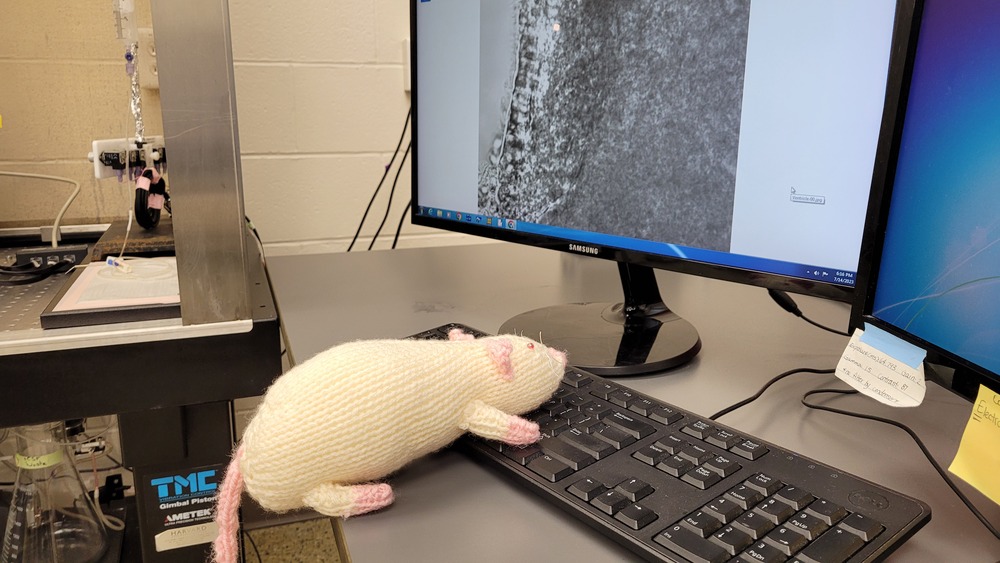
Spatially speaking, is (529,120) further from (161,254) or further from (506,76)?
(161,254)

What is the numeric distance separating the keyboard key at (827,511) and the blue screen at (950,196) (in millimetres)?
122

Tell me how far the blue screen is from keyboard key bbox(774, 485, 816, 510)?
0.13 m

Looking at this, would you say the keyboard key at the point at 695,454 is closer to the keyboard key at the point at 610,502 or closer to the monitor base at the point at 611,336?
the keyboard key at the point at 610,502

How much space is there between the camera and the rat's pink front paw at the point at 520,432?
477 mm

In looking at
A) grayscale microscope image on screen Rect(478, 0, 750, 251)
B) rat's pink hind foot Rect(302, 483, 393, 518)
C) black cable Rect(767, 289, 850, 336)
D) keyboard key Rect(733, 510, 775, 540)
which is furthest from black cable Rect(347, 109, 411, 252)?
keyboard key Rect(733, 510, 775, 540)

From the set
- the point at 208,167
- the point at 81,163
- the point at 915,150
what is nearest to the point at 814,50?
the point at 915,150

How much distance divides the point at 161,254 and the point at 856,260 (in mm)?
921

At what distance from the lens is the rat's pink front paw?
0.48m

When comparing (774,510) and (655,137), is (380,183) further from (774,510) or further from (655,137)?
(774,510)

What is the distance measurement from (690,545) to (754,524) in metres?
0.04

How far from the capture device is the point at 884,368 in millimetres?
498

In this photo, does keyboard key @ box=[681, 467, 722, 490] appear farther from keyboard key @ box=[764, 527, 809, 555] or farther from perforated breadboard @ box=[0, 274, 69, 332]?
perforated breadboard @ box=[0, 274, 69, 332]

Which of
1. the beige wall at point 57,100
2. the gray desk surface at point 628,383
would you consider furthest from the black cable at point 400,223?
the beige wall at point 57,100

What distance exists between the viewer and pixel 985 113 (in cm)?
41
